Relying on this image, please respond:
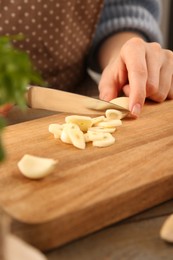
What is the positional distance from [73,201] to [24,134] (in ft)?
0.90

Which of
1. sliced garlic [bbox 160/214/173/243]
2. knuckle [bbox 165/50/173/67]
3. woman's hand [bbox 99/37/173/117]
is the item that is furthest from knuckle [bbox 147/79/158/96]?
sliced garlic [bbox 160/214/173/243]

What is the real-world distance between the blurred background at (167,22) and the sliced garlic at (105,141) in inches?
73.5

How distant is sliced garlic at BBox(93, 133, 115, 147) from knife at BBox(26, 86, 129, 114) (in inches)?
5.7

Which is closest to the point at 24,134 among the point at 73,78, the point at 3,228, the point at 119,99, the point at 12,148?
the point at 12,148

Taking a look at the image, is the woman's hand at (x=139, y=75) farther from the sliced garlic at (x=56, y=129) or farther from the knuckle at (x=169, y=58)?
the sliced garlic at (x=56, y=129)

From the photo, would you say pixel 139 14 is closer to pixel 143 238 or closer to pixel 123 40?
pixel 123 40

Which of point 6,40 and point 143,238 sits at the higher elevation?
point 6,40

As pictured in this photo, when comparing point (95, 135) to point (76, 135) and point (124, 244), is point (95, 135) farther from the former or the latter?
point (124, 244)

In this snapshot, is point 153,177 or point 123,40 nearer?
point 153,177

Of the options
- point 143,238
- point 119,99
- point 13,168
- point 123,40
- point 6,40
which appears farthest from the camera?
point 123,40

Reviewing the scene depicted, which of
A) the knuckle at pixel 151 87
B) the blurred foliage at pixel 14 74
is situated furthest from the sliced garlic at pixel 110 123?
the blurred foliage at pixel 14 74

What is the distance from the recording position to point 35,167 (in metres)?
0.65

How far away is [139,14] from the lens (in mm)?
1353

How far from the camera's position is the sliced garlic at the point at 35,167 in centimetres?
64
